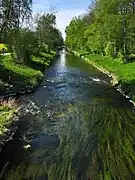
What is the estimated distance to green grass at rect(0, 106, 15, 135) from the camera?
2125cm

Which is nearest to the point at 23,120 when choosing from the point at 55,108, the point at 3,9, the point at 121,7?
the point at 55,108

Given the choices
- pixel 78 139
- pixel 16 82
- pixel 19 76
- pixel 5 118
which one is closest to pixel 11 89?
pixel 16 82

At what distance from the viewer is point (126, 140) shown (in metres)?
21.1

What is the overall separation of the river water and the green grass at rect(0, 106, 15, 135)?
1.50 metres

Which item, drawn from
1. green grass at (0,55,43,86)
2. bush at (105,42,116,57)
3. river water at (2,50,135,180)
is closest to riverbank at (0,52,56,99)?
green grass at (0,55,43,86)

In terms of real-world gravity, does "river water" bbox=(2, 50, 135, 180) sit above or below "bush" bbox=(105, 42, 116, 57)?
below

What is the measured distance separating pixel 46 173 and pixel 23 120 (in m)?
9.67

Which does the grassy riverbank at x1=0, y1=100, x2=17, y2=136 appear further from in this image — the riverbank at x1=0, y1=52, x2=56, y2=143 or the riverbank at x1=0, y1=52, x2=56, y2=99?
the riverbank at x1=0, y1=52, x2=56, y2=99

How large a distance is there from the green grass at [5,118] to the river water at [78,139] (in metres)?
1.50

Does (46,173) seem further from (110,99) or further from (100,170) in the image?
(110,99)

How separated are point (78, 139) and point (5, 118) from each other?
5572mm

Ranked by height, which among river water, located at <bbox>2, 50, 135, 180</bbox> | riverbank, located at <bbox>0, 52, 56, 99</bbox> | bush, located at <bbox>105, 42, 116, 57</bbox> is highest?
bush, located at <bbox>105, 42, 116, 57</bbox>

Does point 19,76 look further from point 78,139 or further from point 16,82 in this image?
point 78,139

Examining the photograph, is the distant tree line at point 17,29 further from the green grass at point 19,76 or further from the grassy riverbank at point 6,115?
the grassy riverbank at point 6,115
